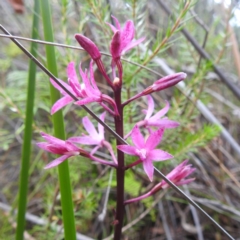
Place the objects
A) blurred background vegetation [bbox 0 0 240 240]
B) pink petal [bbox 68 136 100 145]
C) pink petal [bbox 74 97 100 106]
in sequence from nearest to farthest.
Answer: pink petal [bbox 74 97 100 106] → pink petal [bbox 68 136 100 145] → blurred background vegetation [bbox 0 0 240 240]

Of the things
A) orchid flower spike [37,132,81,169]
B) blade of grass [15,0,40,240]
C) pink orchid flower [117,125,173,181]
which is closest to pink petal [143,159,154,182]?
pink orchid flower [117,125,173,181]

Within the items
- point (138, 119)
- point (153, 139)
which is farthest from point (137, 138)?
point (138, 119)

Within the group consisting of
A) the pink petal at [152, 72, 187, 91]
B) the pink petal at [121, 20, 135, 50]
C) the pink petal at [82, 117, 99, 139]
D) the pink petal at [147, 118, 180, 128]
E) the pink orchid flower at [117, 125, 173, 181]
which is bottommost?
the pink orchid flower at [117, 125, 173, 181]

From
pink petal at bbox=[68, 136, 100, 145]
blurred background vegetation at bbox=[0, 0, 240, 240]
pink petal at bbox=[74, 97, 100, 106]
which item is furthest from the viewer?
blurred background vegetation at bbox=[0, 0, 240, 240]

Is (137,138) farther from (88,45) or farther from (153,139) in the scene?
(88,45)

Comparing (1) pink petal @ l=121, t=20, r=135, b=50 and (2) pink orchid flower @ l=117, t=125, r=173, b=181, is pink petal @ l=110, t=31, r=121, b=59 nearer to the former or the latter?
(1) pink petal @ l=121, t=20, r=135, b=50

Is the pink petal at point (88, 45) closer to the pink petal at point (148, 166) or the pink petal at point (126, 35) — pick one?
the pink petal at point (126, 35)

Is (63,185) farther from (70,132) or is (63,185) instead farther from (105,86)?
(70,132)
